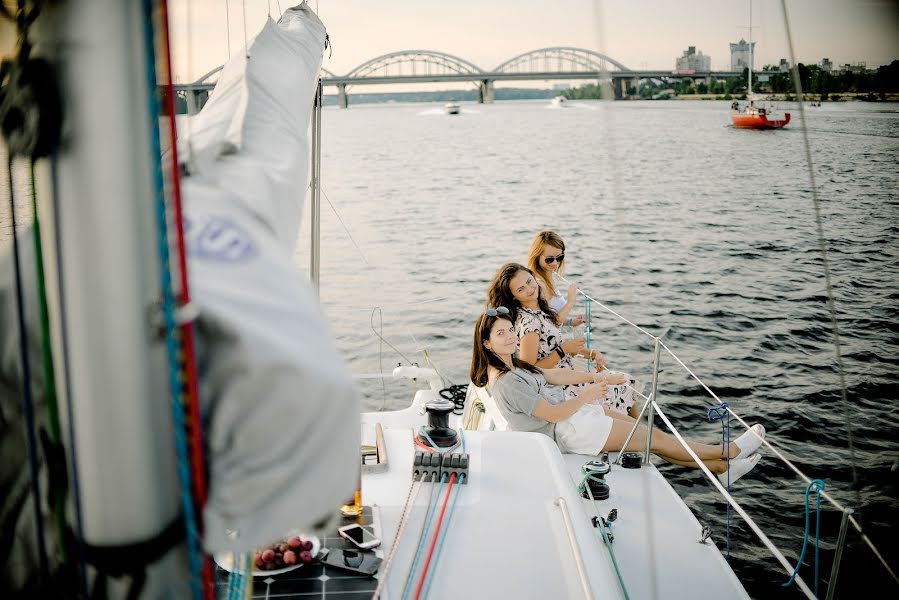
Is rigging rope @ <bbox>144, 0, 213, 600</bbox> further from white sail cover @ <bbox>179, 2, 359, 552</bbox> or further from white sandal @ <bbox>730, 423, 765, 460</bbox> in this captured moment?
white sandal @ <bbox>730, 423, 765, 460</bbox>

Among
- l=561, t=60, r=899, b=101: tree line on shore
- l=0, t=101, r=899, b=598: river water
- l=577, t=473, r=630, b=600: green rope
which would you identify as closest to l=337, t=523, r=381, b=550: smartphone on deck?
l=577, t=473, r=630, b=600: green rope

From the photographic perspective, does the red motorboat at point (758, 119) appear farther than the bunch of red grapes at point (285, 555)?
Yes

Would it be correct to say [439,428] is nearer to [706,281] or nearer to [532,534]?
[532,534]

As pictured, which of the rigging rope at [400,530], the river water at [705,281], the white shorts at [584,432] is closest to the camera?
the rigging rope at [400,530]

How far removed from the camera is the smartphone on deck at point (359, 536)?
2127 mm

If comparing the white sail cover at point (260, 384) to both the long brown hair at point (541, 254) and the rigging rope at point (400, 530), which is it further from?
the long brown hair at point (541, 254)

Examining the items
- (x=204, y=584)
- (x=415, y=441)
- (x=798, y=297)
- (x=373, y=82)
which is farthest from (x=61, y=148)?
(x=373, y=82)

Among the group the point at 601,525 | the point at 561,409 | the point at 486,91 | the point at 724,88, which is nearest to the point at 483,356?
the point at 561,409

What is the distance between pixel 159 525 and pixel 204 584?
112 millimetres

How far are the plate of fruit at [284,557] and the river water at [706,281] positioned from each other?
3.64 feet

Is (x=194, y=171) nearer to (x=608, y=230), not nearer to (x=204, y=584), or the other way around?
(x=204, y=584)

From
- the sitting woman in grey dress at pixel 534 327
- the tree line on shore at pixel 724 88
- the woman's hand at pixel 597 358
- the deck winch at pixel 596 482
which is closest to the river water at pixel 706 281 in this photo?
the woman's hand at pixel 597 358

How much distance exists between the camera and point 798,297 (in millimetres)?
10891

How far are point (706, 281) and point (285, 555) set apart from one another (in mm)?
10649
